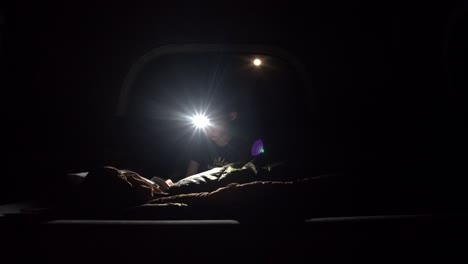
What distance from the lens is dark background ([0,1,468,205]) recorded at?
2928 mm

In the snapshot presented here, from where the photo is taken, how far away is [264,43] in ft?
10.2

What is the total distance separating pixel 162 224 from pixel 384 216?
28.2 inches

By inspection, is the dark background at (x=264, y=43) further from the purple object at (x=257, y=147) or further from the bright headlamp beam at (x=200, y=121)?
the bright headlamp beam at (x=200, y=121)

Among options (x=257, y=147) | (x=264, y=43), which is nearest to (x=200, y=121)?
(x=257, y=147)

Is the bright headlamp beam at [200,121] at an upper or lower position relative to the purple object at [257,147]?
upper

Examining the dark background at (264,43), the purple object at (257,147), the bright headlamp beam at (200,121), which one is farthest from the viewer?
the bright headlamp beam at (200,121)

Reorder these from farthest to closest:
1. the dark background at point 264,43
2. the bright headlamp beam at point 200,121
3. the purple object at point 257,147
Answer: the bright headlamp beam at point 200,121 → the purple object at point 257,147 → the dark background at point 264,43

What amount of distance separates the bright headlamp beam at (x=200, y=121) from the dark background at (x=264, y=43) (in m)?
0.73

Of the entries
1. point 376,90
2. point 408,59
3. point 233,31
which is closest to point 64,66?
point 233,31

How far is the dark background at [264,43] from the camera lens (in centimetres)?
293

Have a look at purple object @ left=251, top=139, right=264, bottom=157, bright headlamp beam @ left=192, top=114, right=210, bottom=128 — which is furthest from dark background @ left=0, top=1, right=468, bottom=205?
bright headlamp beam @ left=192, top=114, right=210, bottom=128

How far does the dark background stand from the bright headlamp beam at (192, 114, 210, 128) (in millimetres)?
732

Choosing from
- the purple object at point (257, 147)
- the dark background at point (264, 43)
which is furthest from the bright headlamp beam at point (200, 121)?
the dark background at point (264, 43)

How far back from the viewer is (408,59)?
300 cm
